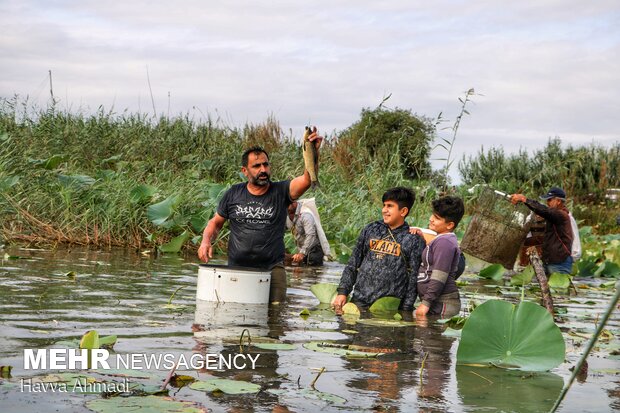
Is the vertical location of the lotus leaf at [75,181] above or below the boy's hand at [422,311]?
above

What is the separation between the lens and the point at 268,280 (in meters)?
8.01

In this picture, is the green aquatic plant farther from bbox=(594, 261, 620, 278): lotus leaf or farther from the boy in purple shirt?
bbox=(594, 261, 620, 278): lotus leaf

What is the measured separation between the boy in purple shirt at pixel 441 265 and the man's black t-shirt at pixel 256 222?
140 centimetres

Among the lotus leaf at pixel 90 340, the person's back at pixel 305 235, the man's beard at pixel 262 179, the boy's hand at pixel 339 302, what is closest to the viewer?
the lotus leaf at pixel 90 340

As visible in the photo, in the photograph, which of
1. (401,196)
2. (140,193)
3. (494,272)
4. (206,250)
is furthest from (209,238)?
(140,193)

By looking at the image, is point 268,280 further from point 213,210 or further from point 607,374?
point 213,210

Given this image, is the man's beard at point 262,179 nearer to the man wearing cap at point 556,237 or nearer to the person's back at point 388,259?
the person's back at point 388,259

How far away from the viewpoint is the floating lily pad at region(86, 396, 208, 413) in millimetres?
3898

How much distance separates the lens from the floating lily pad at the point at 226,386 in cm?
438

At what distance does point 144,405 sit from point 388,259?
13.1 feet

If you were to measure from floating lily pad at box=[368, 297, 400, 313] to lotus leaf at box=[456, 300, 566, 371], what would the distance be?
2.18 m

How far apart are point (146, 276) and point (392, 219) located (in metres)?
3.88

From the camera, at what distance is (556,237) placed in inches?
480

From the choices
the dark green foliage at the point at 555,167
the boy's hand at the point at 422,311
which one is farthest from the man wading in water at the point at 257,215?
the dark green foliage at the point at 555,167
